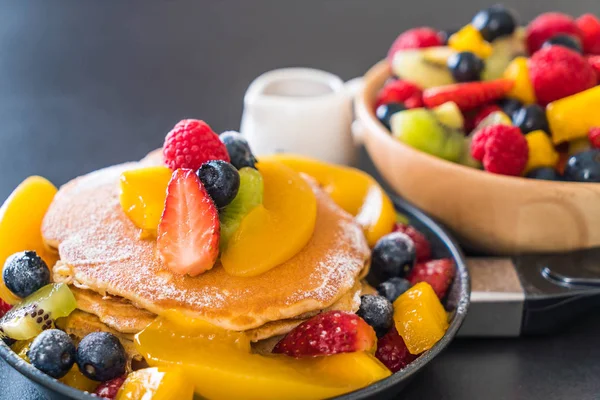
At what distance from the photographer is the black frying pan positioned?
1.08m

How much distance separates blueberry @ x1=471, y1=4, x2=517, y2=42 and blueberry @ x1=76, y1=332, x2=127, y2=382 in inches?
53.8

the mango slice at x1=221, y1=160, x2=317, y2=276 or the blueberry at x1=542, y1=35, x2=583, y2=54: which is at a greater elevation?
the blueberry at x1=542, y1=35, x2=583, y2=54

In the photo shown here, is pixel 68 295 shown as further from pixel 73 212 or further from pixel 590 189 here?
pixel 590 189

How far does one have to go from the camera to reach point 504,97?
184 centimetres

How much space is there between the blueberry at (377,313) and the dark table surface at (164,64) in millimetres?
238

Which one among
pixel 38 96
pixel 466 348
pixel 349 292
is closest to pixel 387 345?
pixel 349 292

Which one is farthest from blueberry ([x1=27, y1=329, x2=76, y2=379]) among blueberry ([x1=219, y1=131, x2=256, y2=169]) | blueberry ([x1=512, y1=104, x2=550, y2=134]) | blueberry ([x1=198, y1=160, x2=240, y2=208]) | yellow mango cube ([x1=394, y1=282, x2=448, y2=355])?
blueberry ([x1=512, y1=104, x2=550, y2=134])

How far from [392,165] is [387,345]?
0.62 m

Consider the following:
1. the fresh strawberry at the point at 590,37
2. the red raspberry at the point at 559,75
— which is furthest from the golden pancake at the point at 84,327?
the fresh strawberry at the point at 590,37

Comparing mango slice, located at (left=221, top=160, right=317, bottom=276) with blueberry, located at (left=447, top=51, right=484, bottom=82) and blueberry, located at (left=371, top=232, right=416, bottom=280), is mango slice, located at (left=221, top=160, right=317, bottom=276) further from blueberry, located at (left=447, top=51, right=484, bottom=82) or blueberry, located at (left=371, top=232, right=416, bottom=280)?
blueberry, located at (left=447, top=51, right=484, bottom=82)

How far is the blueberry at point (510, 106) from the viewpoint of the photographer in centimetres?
178

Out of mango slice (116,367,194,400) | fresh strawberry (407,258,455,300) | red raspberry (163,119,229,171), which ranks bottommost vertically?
fresh strawberry (407,258,455,300)

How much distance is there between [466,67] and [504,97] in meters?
0.13

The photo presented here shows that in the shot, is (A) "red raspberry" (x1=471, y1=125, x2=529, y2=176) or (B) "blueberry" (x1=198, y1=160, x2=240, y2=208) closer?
(B) "blueberry" (x1=198, y1=160, x2=240, y2=208)
